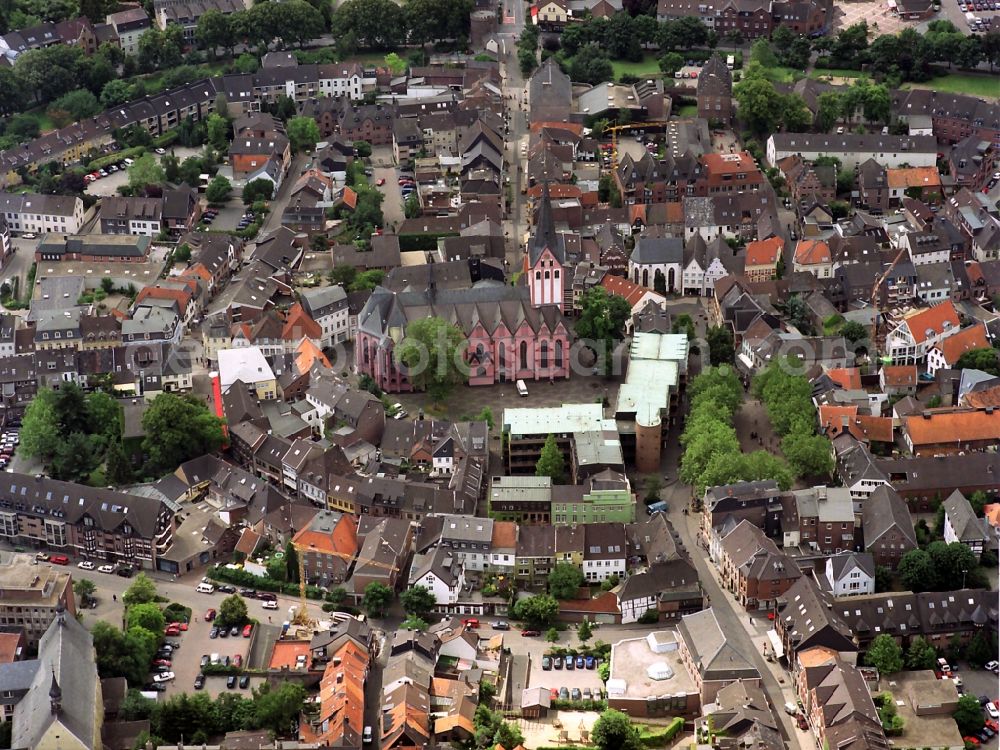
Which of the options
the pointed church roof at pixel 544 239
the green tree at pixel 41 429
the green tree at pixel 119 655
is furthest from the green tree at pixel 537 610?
the pointed church roof at pixel 544 239

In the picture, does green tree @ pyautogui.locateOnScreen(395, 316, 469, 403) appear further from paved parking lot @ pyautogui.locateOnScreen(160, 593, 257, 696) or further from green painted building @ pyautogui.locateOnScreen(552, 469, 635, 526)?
paved parking lot @ pyautogui.locateOnScreen(160, 593, 257, 696)

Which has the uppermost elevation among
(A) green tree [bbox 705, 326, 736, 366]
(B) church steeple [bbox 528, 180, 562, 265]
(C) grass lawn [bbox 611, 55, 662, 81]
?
(B) church steeple [bbox 528, 180, 562, 265]

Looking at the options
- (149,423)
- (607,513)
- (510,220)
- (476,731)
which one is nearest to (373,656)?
(476,731)

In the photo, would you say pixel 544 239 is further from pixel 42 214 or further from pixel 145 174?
pixel 42 214

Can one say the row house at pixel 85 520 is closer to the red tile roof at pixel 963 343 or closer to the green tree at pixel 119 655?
the green tree at pixel 119 655

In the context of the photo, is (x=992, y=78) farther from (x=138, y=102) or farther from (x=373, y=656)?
(x=373, y=656)

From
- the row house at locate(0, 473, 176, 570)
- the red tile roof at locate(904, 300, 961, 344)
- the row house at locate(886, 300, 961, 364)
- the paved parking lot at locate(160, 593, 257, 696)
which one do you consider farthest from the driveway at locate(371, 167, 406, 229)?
the paved parking lot at locate(160, 593, 257, 696)

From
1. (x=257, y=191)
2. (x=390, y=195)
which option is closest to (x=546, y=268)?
(x=390, y=195)
